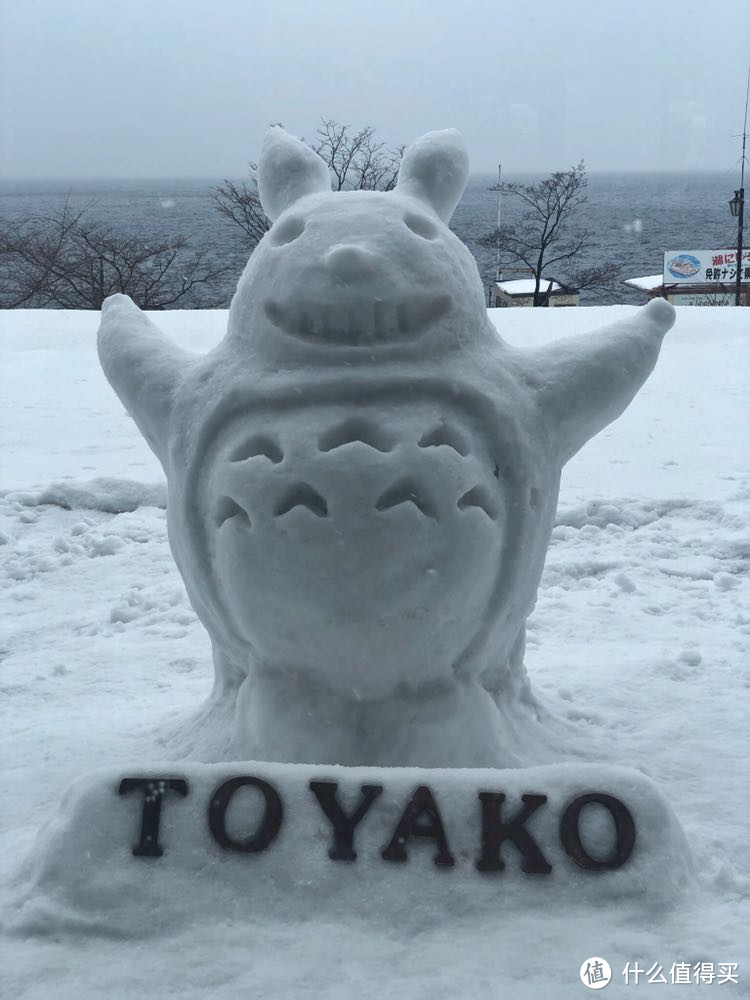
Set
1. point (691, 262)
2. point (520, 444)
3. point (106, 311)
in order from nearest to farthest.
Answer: point (520, 444) → point (106, 311) → point (691, 262)

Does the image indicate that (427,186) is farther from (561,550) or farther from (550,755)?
(561,550)

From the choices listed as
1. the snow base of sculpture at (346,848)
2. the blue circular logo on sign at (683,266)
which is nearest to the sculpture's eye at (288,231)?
the snow base of sculpture at (346,848)

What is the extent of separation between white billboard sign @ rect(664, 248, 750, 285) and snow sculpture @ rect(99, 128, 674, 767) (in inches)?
556

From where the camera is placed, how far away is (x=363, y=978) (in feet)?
6.68

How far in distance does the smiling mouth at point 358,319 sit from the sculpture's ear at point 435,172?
513 mm

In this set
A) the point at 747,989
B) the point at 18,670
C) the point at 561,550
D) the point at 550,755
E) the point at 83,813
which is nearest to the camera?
the point at 747,989

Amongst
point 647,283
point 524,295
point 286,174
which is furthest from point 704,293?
point 286,174

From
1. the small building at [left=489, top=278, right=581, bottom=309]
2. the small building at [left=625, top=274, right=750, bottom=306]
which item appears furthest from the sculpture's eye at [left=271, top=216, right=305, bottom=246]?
the small building at [left=489, top=278, right=581, bottom=309]

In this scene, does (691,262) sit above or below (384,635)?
above

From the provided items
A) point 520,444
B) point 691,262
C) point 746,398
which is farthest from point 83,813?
point 691,262

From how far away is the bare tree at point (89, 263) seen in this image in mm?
18406

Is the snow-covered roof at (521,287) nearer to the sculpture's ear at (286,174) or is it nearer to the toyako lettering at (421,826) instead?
the sculpture's ear at (286,174)

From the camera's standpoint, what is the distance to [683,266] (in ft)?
52.7

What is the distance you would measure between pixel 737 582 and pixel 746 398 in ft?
13.2
